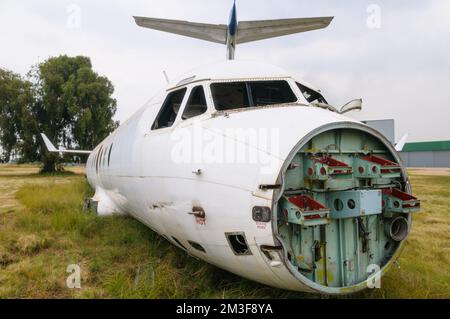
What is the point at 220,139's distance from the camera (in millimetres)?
3299

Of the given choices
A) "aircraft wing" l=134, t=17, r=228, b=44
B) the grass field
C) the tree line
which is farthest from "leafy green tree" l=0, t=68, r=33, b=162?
"aircraft wing" l=134, t=17, r=228, b=44

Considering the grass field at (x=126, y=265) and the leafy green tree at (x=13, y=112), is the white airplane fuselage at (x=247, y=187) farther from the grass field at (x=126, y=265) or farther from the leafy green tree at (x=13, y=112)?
the leafy green tree at (x=13, y=112)

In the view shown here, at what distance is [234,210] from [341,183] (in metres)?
1.16

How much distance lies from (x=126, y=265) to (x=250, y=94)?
341 centimetres

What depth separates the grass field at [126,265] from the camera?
4270 mm

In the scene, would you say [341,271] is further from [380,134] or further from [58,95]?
[58,95]

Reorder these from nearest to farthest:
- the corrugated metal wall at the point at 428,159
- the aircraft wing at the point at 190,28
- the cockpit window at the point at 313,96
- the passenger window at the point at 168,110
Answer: the passenger window at the point at 168,110, the cockpit window at the point at 313,96, the aircraft wing at the point at 190,28, the corrugated metal wall at the point at 428,159

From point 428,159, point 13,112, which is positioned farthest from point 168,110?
point 428,159

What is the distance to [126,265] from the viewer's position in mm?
5570

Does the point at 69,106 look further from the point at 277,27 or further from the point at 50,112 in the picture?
the point at 277,27

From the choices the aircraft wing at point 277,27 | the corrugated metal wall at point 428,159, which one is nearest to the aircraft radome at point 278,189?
the aircraft wing at point 277,27

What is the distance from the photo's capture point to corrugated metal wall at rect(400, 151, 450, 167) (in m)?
70.8

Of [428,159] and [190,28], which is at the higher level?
[190,28]
